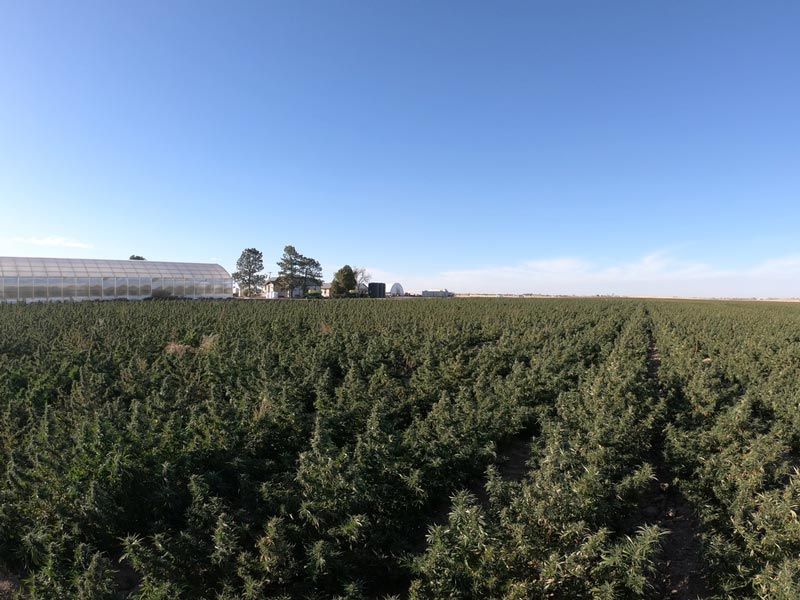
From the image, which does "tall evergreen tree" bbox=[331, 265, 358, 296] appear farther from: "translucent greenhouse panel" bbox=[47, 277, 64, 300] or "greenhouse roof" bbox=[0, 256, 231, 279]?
"translucent greenhouse panel" bbox=[47, 277, 64, 300]

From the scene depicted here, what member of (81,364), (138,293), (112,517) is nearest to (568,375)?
(112,517)

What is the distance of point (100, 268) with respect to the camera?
52188 millimetres

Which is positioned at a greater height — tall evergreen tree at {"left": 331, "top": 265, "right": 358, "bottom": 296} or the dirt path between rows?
tall evergreen tree at {"left": 331, "top": 265, "right": 358, "bottom": 296}

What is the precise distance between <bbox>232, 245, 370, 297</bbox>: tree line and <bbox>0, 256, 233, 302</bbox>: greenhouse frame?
2615 centimetres

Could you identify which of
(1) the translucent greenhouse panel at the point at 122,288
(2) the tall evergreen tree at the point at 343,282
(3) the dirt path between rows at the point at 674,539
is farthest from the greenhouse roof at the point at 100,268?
(3) the dirt path between rows at the point at 674,539

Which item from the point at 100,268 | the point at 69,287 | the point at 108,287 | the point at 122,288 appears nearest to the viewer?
the point at 69,287

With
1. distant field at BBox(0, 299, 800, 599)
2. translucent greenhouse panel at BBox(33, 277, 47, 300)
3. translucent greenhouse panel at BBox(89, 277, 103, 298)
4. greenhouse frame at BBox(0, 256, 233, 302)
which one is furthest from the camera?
translucent greenhouse panel at BBox(89, 277, 103, 298)

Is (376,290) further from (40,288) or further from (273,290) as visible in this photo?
(40,288)

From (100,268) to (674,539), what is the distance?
60.9 metres

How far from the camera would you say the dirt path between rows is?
4.89 m

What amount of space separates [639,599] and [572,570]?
103 cm

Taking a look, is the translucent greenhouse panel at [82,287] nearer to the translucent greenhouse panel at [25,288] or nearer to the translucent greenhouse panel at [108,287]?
the translucent greenhouse panel at [108,287]

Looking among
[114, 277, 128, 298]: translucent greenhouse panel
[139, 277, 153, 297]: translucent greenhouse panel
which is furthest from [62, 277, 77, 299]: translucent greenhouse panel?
[139, 277, 153, 297]: translucent greenhouse panel

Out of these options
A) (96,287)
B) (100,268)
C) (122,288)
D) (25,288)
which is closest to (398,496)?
(25,288)
